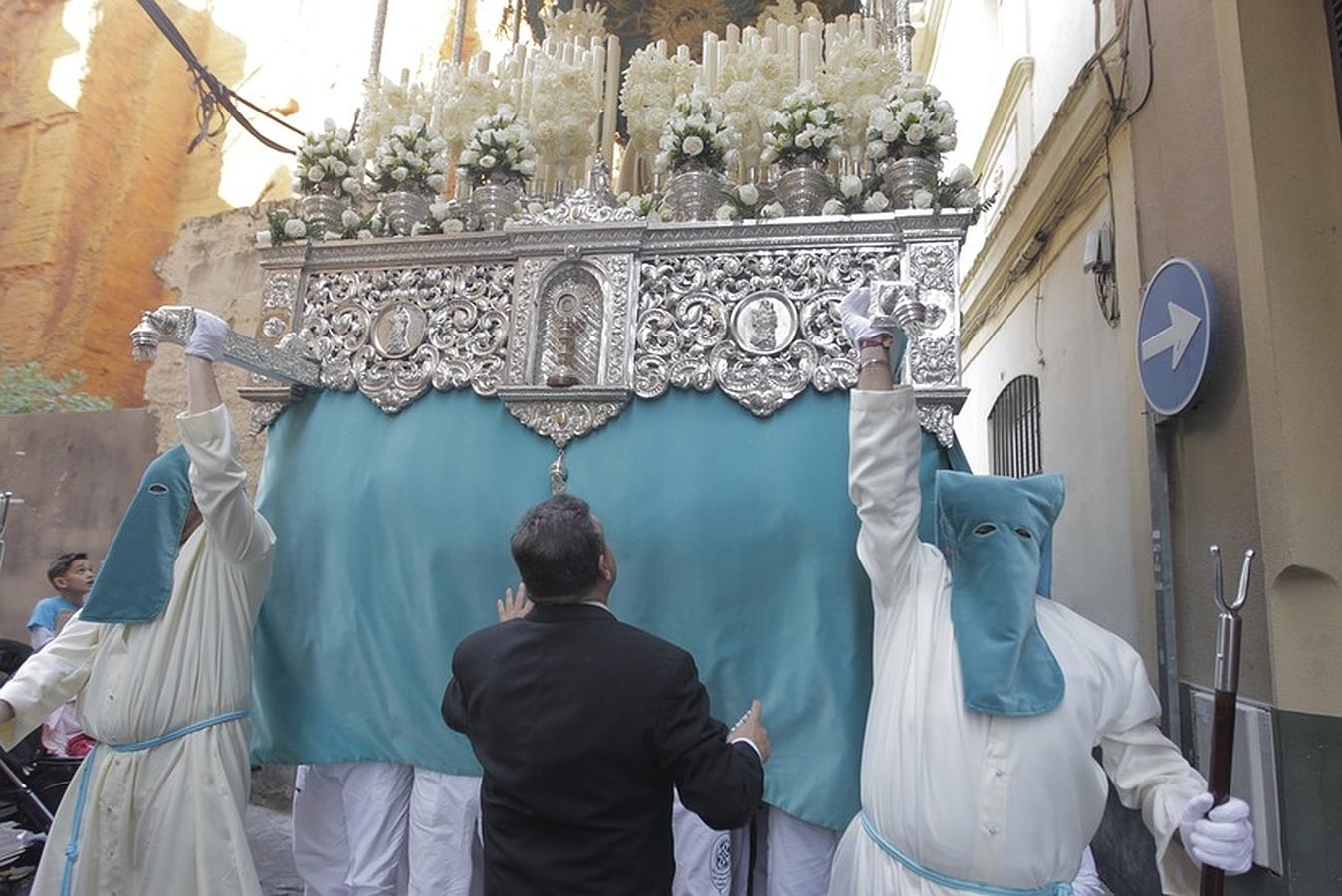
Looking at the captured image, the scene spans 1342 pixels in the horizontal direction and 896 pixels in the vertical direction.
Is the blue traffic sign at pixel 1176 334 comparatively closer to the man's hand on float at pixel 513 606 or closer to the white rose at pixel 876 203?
the white rose at pixel 876 203

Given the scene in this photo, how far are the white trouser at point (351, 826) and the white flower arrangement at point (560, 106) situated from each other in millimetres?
2531

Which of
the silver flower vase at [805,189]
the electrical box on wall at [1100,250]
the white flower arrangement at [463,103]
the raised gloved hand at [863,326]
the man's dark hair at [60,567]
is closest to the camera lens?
the raised gloved hand at [863,326]

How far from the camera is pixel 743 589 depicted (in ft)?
8.70

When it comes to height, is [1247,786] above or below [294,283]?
below

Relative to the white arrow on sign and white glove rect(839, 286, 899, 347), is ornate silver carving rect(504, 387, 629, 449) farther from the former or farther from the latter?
the white arrow on sign

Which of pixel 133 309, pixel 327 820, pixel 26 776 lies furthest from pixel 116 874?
pixel 133 309

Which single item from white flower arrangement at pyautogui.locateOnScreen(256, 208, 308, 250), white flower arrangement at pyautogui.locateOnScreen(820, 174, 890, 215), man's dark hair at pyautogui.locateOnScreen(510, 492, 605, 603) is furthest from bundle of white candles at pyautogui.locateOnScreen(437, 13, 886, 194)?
man's dark hair at pyautogui.locateOnScreen(510, 492, 605, 603)

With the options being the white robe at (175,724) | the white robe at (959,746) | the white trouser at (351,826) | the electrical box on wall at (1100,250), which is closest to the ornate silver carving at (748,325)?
the white robe at (959,746)

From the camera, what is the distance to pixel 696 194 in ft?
9.72

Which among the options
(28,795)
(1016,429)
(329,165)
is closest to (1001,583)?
(329,165)

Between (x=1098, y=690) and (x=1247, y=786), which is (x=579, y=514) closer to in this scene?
(x=1098, y=690)

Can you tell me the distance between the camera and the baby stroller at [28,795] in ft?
11.9

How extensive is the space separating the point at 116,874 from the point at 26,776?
1614 mm

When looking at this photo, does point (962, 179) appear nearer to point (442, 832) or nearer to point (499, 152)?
point (499, 152)
